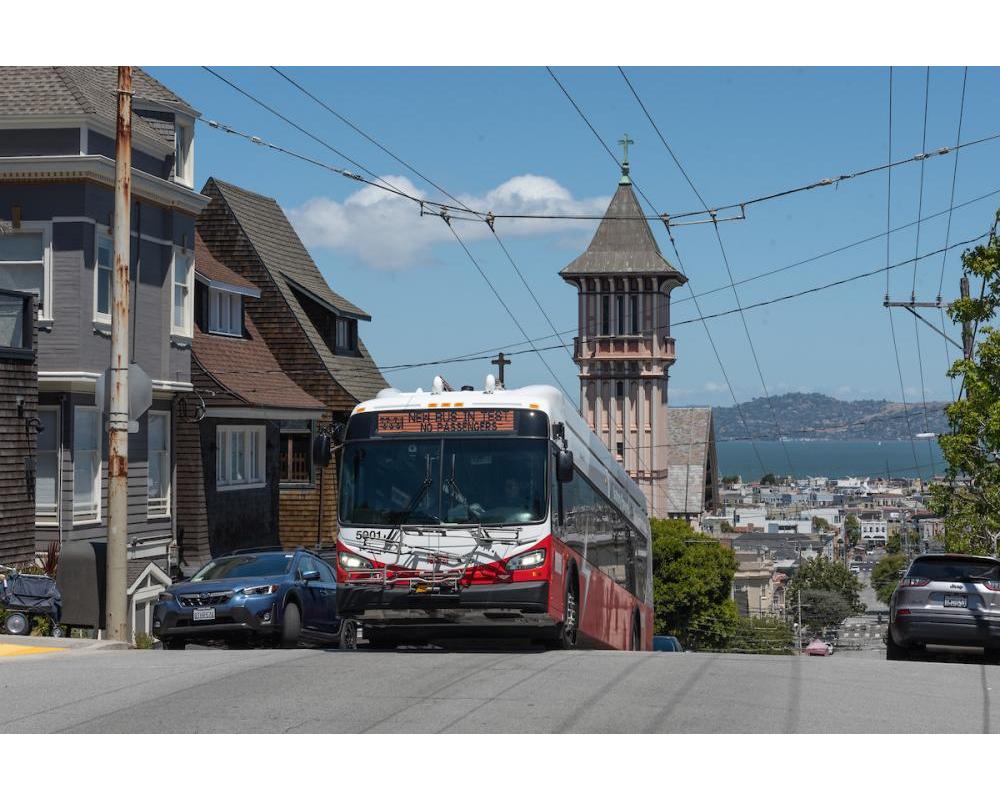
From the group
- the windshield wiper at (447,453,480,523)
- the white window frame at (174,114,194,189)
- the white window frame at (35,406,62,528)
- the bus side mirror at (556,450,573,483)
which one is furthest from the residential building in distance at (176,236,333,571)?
the bus side mirror at (556,450,573,483)

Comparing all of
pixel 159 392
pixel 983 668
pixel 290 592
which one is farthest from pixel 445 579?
pixel 159 392

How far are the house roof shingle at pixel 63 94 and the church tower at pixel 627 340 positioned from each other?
71769 mm

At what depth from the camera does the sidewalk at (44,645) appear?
54.7 feet

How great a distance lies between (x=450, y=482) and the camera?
16578mm

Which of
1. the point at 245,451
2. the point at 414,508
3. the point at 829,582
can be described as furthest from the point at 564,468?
the point at 829,582

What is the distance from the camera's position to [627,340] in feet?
326

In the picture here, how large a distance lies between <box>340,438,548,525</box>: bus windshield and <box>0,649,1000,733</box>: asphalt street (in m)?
1.62

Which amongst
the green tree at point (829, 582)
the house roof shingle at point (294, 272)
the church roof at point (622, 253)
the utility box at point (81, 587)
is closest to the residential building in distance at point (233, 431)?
the house roof shingle at point (294, 272)

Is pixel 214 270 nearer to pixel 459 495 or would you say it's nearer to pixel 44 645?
pixel 44 645

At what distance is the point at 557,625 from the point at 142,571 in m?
12.3

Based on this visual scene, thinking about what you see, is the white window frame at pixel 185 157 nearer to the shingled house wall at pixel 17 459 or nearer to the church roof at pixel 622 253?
the shingled house wall at pixel 17 459

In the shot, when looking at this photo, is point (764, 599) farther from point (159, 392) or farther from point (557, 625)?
point (557, 625)

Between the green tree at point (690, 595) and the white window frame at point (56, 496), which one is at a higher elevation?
the white window frame at point (56, 496)

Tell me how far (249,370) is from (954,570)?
72.2 ft
